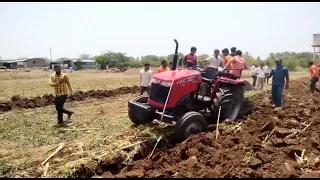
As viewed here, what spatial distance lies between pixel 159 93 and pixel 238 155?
7.03 feet

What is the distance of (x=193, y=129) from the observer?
6770 mm

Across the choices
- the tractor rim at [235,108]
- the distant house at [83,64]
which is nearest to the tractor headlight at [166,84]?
the tractor rim at [235,108]

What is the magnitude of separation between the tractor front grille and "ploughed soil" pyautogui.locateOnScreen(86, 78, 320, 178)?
95cm

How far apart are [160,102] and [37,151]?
2.42 m

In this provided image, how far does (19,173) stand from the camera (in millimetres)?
5336

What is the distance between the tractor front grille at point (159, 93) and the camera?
691cm

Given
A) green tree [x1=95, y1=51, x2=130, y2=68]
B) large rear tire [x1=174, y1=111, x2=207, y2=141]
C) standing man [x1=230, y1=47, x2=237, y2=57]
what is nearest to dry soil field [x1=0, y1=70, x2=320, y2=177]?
large rear tire [x1=174, y1=111, x2=207, y2=141]

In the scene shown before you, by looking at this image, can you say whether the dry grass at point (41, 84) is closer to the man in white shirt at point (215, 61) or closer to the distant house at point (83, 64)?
the man in white shirt at point (215, 61)

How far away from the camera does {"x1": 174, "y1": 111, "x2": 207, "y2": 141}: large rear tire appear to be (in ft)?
21.4

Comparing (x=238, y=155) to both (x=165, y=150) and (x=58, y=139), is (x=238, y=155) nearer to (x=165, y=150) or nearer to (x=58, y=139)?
(x=165, y=150)

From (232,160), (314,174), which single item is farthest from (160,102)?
(314,174)

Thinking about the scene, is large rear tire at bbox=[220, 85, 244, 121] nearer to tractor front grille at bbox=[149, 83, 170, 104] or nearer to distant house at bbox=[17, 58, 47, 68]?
tractor front grille at bbox=[149, 83, 170, 104]

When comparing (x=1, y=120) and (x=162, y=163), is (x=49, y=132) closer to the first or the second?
(x=1, y=120)

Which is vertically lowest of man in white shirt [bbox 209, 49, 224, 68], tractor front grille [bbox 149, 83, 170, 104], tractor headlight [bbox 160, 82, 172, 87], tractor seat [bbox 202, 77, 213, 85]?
tractor front grille [bbox 149, 83, 170, 104]
